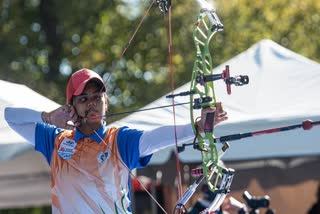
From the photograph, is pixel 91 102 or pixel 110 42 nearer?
pixel 91 102

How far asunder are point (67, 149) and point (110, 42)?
1456cm

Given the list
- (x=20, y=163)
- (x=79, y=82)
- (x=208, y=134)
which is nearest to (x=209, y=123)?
(x=208, y=134)

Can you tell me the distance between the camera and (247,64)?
8.10 meters

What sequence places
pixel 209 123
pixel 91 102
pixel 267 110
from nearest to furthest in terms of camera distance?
1. pixel 209 123
2. pixel 91 102
3. pixel 267 110

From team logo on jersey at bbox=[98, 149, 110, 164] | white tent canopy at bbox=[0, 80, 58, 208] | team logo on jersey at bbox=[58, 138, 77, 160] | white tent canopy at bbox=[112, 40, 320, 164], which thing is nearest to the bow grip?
team logo on jersey at bbox=[98, 149, 110, 164]

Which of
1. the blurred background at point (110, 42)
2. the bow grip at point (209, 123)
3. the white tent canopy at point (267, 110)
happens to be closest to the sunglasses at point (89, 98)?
the bow grip at point (209, 123)

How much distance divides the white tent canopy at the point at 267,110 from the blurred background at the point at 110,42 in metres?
10.3

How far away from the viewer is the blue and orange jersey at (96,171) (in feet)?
16.2

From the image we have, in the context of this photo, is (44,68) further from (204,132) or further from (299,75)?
(204,132)

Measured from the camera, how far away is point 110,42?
19.6 meters

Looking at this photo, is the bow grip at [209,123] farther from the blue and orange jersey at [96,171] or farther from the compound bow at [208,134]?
the blue and orange jersey at [96,171]

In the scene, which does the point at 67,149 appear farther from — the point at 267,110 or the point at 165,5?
the point at 267,110

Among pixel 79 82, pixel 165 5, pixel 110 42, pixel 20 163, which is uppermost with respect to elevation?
pixel 165 5

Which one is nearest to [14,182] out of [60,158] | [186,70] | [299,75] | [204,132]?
[299,75]
